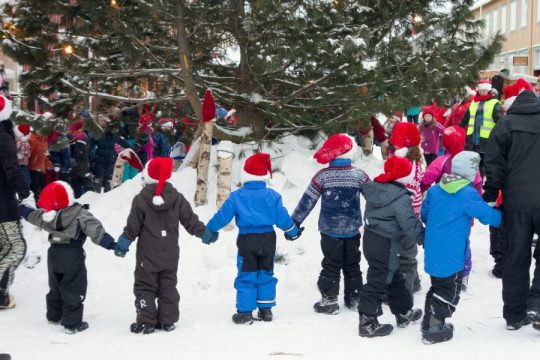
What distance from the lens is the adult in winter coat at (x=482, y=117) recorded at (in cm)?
839

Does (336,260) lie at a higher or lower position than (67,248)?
lower

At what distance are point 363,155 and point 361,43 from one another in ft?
11.7

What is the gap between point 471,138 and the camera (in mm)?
8648

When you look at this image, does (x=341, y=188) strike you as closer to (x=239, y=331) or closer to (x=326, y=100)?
(x=239, y=331)

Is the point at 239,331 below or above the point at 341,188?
below

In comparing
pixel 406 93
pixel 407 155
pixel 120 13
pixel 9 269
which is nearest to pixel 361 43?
pixel 406 93

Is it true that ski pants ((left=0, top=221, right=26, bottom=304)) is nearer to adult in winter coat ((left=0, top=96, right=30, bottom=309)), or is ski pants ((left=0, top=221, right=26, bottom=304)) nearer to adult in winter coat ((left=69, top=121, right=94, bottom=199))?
adult in winter coat ((left=0, top=96, right=30, bottom=309))

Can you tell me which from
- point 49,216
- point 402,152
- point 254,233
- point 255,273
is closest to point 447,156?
point 402,152

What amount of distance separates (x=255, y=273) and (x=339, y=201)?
1070 mm

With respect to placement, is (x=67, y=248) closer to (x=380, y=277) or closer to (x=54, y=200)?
(x=54, y=200)

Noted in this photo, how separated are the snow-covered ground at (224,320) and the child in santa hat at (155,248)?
190 millimetres

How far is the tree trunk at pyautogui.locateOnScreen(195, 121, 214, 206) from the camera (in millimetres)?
8090

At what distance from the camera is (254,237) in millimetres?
5656

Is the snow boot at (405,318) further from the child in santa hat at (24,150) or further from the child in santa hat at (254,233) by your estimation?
the child in santa hat at (24,150)
